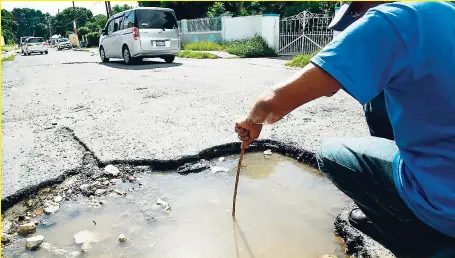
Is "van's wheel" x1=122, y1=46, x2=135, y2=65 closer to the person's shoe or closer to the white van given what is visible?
the white van

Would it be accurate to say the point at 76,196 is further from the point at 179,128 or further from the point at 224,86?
the point at 224,86

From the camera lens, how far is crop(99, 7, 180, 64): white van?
31.9ft

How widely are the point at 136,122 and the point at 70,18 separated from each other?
68.7 metres

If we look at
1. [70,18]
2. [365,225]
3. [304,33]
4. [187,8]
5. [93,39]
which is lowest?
[365,225]

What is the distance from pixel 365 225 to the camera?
1.76 metres

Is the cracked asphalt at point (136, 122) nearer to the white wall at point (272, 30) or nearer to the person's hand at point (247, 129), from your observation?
the person's hand at point (247, 129)

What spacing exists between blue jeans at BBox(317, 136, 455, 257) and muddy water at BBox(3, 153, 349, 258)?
0.61 metres

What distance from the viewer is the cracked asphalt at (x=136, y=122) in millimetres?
3104

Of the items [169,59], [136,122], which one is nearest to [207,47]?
[169,59]

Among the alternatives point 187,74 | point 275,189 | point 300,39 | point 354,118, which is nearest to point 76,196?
point 275,189

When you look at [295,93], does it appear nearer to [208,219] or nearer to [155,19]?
[208,219]

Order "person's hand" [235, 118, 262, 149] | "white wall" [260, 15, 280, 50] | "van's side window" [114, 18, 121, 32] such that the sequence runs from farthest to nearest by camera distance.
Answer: "white wall" [260, 15, 280, 50] < "van's side window" [114, 18, 121, 32] < "person's hand" [235, 118, 262, 149]

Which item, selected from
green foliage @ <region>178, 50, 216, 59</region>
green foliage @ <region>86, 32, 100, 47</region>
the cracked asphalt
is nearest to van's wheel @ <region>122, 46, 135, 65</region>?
Result: green foliage @ <region>178, 50, 216, 59</region>

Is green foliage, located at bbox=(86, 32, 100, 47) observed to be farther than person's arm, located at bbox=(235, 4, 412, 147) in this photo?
Yes
